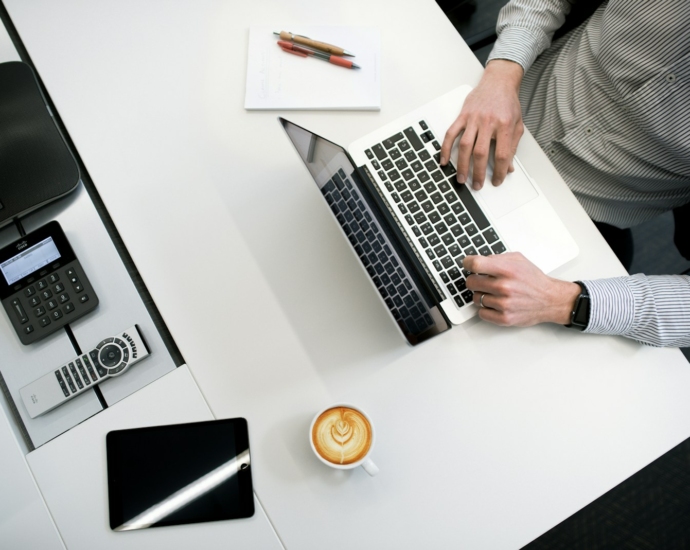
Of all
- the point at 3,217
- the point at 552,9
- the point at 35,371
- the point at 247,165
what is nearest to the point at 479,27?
the point at 552,9

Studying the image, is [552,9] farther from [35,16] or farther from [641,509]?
[641,509]

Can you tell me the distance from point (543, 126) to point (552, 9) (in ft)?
0.68

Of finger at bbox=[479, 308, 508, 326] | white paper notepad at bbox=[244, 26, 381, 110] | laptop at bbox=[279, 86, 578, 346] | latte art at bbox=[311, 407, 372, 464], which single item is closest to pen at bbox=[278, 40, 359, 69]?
white paper notepad at bbox=[244, 26, 381, 110]

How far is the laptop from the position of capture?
69 centimetres

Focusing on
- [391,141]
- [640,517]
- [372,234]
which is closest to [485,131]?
[391,141]

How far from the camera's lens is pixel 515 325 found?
0.73m

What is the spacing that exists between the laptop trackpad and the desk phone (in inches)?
26.3

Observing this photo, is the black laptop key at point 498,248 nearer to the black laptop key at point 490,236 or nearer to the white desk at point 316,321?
the black laptop key at point 490,236

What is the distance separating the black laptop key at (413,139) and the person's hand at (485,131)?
4cm

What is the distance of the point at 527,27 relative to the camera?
2.88ft

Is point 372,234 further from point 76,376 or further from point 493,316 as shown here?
point 76,376

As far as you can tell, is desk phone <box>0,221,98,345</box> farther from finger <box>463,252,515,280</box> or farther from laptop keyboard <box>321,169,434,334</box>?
finger <box>463,252,515,280</box>

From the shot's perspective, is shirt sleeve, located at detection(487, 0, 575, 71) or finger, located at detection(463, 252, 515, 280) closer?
finger, located at detection(463, 252, 515, 280)

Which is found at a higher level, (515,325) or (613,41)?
(613,41)
